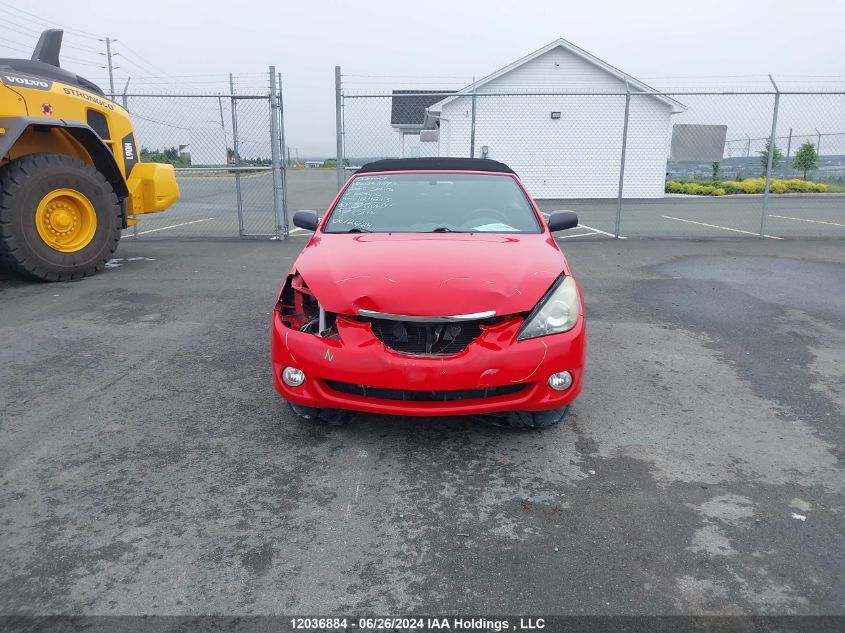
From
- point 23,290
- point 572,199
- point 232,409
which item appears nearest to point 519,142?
point 572,199

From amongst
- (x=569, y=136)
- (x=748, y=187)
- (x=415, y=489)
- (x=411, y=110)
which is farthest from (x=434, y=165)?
(x=411, y=110)

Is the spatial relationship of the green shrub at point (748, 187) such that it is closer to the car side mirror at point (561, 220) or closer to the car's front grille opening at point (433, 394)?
Result: the car side mirror at point (561, 220)

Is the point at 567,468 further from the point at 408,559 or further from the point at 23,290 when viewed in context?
the point at 23,290

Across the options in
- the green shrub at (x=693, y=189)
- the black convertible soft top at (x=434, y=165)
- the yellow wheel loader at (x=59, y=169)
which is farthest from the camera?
the green shrub at (x=693, y=189)

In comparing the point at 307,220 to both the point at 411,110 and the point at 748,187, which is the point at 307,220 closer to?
the point at 748,187

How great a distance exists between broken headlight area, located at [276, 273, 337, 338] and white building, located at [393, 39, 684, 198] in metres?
19.3

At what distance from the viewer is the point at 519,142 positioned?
22562mm

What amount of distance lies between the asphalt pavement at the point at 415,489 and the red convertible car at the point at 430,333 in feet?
1.06

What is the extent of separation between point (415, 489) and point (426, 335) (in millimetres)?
739

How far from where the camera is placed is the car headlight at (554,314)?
3338 mm

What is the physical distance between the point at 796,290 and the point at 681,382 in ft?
12.7

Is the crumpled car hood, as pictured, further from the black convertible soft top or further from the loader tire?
the loader tire
